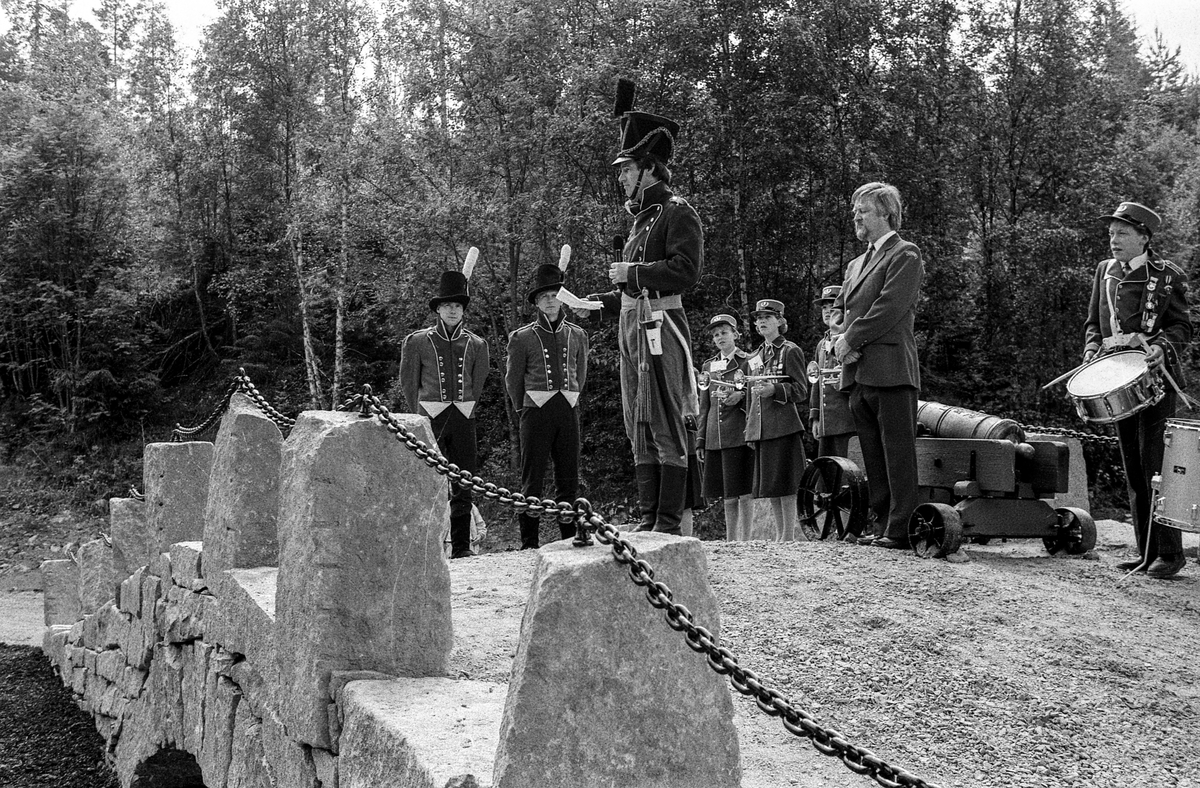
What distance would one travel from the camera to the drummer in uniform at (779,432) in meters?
8.20

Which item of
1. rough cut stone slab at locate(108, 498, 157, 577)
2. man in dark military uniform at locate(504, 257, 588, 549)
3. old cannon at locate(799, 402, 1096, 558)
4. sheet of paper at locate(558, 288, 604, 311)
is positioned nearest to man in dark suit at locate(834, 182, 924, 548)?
old cannon at locate(799, 402, 1096, 558)

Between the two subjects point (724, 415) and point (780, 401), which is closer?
point (780, 401)

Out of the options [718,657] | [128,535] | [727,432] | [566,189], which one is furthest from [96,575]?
[566,189]

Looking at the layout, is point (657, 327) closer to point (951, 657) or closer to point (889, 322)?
point (889, 322)

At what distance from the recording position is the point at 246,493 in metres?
4.80

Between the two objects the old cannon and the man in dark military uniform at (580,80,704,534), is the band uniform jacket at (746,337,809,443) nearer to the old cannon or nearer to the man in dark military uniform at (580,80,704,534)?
the old cannon

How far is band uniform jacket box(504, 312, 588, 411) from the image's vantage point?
8469mm

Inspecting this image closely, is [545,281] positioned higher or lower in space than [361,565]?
higher

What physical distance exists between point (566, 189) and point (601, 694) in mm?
16542

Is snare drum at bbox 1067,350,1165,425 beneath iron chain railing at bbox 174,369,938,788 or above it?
above

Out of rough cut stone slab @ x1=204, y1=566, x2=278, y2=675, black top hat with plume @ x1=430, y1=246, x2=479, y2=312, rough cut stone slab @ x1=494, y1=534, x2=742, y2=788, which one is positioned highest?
black top hat with plume @ x1=430, y1=246, x2=479, y2=312

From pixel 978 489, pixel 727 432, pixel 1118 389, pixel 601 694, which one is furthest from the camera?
pixel 727 432

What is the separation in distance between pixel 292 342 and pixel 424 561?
22.0m

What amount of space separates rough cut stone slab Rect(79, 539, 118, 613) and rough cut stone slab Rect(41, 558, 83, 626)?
2.46 meters
